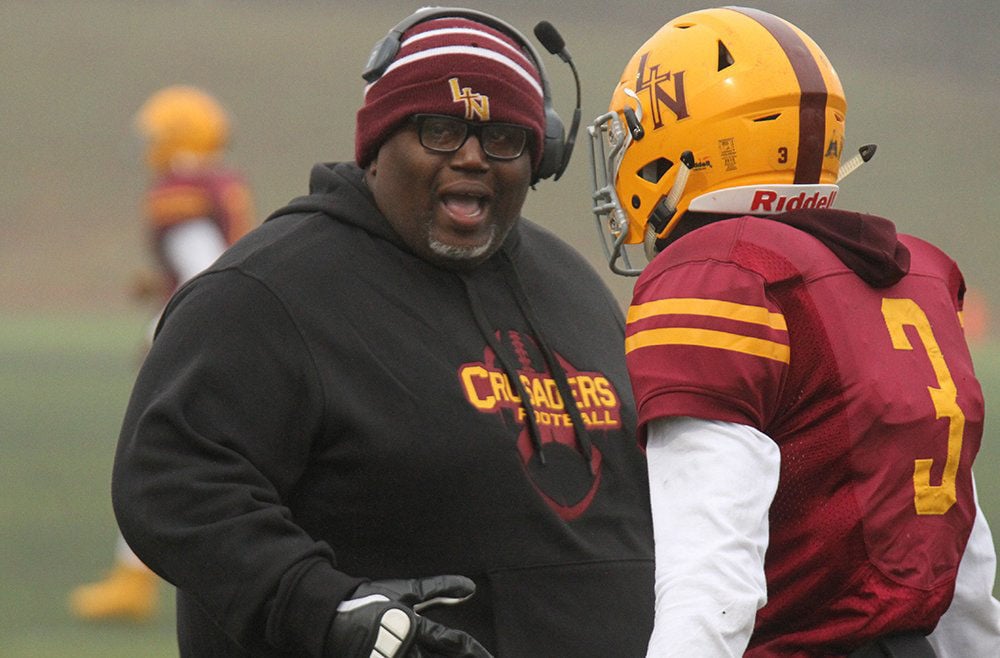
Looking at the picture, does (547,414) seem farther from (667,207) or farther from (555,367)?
(667,207)

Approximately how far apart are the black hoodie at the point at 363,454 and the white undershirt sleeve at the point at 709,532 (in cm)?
69

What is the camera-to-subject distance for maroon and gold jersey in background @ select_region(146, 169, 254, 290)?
7.06 meters

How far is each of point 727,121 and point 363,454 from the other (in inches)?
31.5

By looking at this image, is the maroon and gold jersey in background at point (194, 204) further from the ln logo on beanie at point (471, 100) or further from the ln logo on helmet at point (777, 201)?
the ln logo on helmet at point (777, 201)

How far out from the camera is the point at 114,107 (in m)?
31.6

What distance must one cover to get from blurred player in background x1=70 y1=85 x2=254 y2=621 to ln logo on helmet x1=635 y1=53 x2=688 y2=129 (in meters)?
3.76

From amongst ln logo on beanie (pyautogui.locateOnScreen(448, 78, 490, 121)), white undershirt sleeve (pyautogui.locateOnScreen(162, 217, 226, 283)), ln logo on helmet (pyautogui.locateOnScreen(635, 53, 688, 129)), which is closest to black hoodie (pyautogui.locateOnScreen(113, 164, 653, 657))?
ln logo on beanie (pyautogui.locateOnScreen(448, 78, 490, 121))

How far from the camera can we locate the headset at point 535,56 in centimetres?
310

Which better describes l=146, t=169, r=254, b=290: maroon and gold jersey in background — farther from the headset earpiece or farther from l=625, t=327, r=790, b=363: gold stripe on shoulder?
l=625, t=327, r=790, b=363: gold stripe on shoulder

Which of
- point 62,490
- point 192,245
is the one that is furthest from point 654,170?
point 62,490

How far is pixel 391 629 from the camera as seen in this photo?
8.59 ft

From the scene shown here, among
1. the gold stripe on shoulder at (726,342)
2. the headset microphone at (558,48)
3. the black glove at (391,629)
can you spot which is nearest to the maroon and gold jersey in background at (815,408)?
the gold stripe on shoulder at (726,342)

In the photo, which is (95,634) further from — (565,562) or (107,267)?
(107,267)

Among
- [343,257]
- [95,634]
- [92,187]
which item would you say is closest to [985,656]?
[343,257]
